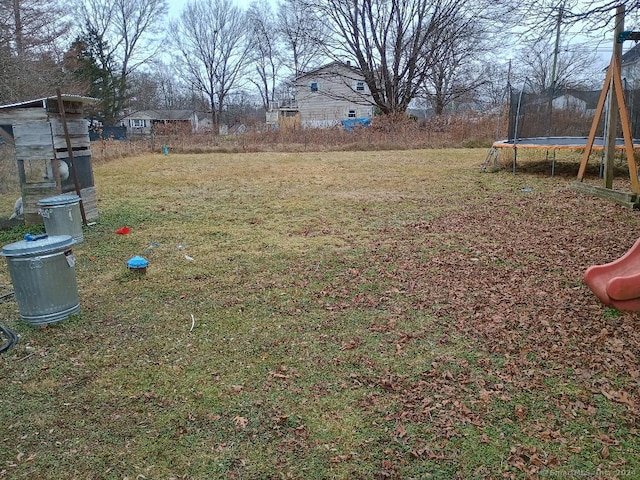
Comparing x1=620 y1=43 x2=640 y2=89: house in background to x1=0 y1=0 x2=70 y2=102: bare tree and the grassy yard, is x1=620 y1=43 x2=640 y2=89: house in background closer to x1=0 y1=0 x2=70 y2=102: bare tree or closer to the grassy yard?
the grassy yard

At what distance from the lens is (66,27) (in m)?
15.6

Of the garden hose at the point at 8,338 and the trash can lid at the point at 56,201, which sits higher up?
the trash can lid at the point at 56,201

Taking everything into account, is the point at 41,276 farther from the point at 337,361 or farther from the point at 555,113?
the point at 555,113

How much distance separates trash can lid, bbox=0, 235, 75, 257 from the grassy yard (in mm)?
597

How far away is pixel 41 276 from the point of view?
10.8 feet

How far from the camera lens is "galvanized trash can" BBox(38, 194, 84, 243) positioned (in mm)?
5330

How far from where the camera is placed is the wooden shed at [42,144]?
5918mm

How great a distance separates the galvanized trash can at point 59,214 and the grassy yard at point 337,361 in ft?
1.06

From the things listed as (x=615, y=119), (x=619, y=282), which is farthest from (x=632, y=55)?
(x=619, y=282)

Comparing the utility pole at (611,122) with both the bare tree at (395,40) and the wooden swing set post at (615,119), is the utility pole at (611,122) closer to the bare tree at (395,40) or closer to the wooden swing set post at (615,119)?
the wooden swing set post at (615,119)

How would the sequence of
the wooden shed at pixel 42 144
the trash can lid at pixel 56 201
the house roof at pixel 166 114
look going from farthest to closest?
the house roof at pixel 166 114
the wooden shed at pixel 42 144
the trash can lid at pixel 56 201

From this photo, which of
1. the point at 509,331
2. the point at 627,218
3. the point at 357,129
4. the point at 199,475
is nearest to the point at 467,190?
the point at 627,218

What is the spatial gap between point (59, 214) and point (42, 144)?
1279 millimetres

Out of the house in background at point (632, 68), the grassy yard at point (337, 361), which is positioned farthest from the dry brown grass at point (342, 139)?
the grassy yard at point (337, 361)
